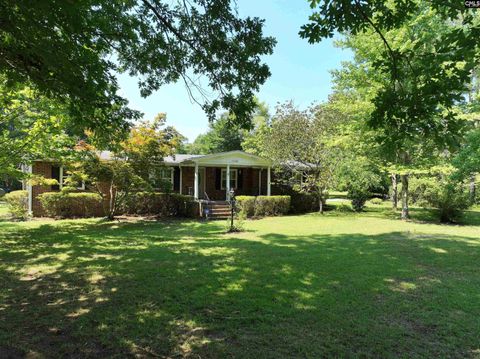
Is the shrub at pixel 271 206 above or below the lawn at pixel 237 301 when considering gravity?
above

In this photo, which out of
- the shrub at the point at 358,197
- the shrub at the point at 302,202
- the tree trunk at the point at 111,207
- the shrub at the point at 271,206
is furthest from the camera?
the shrub at the point at 358,197

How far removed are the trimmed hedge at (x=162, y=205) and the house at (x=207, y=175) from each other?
0.61m

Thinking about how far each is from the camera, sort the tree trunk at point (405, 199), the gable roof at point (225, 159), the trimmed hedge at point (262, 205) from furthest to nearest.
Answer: the gable roof at point (225, 159) < the trimmed hedge at point (262, 205) < the tree trunk at point (405, 199)

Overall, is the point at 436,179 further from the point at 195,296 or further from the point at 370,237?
the point at 195,296

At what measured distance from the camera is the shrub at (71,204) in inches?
606

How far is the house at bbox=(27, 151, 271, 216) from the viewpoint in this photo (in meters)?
16.9

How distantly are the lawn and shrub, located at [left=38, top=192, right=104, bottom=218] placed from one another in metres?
7.56

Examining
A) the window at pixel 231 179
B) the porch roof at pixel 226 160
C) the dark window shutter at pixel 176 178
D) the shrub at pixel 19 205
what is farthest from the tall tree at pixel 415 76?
the window at pixel 231 179

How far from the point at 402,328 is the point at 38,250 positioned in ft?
25.2

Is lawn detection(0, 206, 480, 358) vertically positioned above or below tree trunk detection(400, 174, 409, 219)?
below

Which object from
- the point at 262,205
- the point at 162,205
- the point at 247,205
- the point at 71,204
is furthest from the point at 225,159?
the point at 71,204

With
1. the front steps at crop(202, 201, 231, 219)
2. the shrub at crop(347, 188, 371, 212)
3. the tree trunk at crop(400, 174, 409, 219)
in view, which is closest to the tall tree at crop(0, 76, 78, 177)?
the front steps at crop(202, 201, 231, 219)

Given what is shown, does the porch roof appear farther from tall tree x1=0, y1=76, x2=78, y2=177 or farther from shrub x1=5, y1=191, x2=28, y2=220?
tall tree x1=0, y1=76, x2=78, y2=177

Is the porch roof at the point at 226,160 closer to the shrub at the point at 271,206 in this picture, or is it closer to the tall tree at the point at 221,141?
the shrub at the point at 271,206
